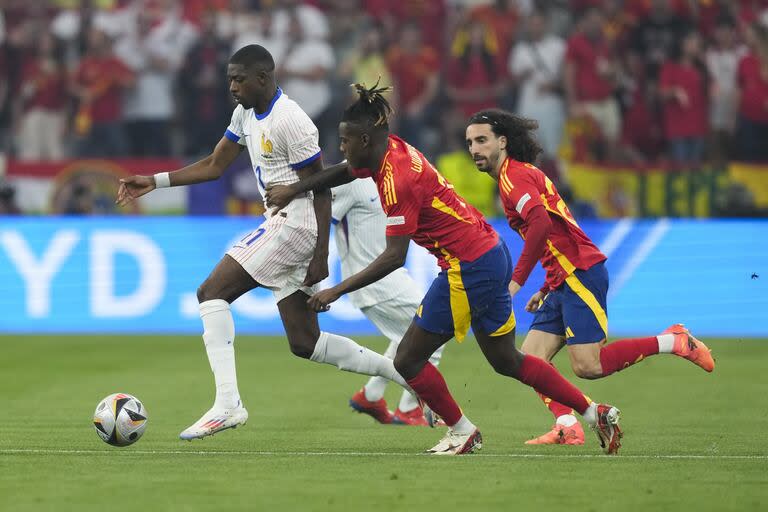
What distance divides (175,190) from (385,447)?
10.6 metres

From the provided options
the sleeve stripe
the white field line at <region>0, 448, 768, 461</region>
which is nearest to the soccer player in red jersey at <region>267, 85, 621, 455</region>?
the white field line at <region>0, 448, 768, 461</region>

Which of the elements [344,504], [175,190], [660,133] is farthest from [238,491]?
[660,133]

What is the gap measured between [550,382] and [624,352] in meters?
0.93

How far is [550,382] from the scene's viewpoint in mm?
7648

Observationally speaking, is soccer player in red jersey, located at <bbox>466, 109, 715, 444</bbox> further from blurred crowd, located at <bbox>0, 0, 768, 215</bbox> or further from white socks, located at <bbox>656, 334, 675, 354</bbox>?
blurred crowd, located at <bbox>0, 0, 768, 215</bbox>

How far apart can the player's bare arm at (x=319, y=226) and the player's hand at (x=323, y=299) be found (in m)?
0.74

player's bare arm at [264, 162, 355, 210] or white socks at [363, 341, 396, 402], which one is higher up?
player's bare arm at [264, 162, 355, 210]

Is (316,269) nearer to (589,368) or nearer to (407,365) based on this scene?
(407,365)

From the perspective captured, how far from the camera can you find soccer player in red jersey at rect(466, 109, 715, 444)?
26.0 feet

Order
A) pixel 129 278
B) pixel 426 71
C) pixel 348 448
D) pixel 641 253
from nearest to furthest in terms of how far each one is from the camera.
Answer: pixel 348 448, pixel 641 253, pixel 129 278, pixel 426 71

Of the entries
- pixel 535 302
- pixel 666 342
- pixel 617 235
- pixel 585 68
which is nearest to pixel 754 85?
pixel 585 68

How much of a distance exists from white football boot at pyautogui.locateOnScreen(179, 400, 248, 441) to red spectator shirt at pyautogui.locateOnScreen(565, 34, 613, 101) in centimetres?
1177

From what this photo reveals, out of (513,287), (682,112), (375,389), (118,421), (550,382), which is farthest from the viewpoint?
(682,112)

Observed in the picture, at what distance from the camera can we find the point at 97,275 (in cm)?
1577
